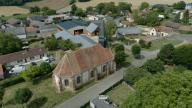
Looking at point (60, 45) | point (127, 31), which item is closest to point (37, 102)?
point (60, 45)

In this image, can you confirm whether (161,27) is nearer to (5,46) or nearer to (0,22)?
(5,46)

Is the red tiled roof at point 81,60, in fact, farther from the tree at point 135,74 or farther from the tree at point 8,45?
the tree at point 8,45

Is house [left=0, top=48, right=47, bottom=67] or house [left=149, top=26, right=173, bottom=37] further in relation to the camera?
house [left=149, top=26, right=173, bottom=37]

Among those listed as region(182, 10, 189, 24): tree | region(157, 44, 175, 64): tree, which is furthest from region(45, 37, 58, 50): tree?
region(182, 10, 189, 24): tree

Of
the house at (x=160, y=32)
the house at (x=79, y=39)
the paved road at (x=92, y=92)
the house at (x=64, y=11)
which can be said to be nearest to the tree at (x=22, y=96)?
the paved road at (x=92, y=92)

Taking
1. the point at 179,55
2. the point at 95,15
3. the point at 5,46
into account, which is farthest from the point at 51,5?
the point at 179,55

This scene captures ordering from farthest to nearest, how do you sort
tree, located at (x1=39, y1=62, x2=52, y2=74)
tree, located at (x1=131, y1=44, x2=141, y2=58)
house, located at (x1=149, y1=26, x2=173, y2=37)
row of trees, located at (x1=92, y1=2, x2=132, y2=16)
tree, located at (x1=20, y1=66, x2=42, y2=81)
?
row of trees, located at (x1=92, y1=2, x2=132, y2=16) → house, located at (x1=149, y1=26, x2=173, y2=37) → tree, located at (x1=131, y1=44, x2=141, y2=58) → tree, located at (x1=39, y1=62, x2=52, y2=74) → tree, located at (x1=20, y1=66, x2=42, y2=81)

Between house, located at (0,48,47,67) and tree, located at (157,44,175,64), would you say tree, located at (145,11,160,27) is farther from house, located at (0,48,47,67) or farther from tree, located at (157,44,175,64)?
house, located at (0,48,47,67)

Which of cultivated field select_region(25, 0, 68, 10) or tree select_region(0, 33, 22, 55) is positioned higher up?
cultivated field select_region(25, 0, 68, 10)
